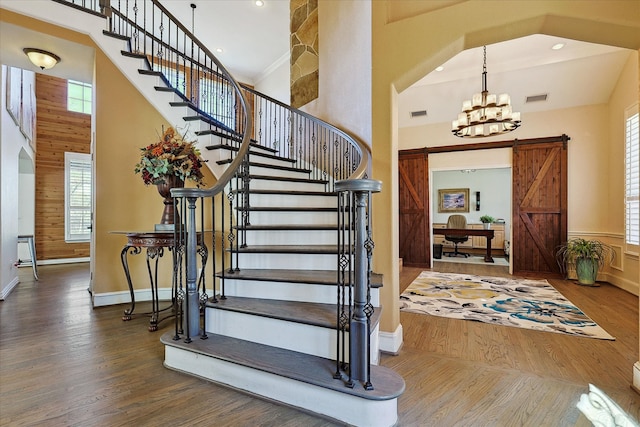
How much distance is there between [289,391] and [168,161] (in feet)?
7.18

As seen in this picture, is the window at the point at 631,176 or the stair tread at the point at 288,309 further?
the window at the point at 631,176

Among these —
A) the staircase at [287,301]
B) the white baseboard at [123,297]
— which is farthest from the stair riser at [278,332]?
the white baseboard at [123,297]

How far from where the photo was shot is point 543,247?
5.61 m

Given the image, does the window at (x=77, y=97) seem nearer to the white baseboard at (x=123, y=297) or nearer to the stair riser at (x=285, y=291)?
the white baseboard at (x=123, y=297)

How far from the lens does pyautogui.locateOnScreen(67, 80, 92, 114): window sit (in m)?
7.00

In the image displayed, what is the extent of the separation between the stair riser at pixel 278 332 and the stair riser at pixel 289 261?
584 mm

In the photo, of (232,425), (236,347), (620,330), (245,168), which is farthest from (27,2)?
(620,330)

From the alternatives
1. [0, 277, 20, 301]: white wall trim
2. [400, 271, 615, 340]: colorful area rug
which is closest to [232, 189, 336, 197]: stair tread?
[400, 271, 615, 340]: colorful area rug

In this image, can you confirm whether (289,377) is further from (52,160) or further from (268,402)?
(52,160)

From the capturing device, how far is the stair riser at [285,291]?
217cm

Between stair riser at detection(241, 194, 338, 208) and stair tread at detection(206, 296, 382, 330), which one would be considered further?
stair riser at detection(241, 194, 338, 208)

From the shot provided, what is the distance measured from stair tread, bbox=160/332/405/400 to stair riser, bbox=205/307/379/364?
0.04 metres

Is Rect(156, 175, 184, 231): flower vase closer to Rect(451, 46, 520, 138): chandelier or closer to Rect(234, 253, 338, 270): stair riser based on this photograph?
Rect(234, 253, 338, 270): stair riser

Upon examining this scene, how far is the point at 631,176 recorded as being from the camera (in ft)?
14.4
